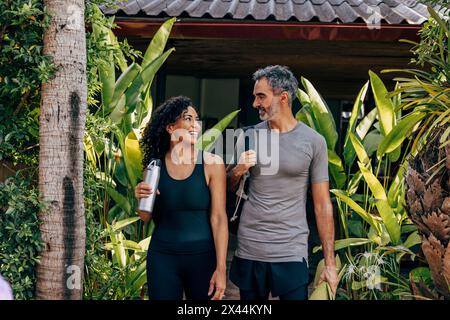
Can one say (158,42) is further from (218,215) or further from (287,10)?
(218,215)

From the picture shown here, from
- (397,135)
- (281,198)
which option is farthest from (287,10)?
(281,198)

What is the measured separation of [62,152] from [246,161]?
42.6 inches

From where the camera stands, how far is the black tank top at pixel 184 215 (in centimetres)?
354

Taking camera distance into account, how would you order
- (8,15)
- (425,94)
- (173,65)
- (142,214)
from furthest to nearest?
1. (173,65)
2. (425,94)
3. (8,15)
4. (142,214)

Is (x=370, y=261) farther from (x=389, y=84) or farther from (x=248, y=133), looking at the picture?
(x=389, y=84)

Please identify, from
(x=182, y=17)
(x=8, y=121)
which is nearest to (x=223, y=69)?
(x=182, y=17)

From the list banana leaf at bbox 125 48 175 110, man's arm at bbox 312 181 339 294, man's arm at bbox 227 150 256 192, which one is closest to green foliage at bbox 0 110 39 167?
banana leaf at bbox 125 48 175 110

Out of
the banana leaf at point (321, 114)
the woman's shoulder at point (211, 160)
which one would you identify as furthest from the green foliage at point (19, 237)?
the banana leaf at point (321, 114)

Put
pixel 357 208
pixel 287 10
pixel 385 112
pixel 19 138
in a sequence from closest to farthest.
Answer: pixel 19 138 < pixel 357 208 < pixel 385 112 < pixel 287 10

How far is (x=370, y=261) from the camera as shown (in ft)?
17.0

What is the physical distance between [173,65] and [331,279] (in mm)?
6694

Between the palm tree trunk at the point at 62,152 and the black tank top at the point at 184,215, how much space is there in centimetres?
68

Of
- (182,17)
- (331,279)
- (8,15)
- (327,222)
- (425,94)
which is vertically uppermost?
(182,17)

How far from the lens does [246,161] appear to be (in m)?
3.59
